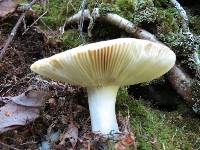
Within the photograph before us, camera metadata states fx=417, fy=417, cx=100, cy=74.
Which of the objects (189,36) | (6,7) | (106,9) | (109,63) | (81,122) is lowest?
(81,122)

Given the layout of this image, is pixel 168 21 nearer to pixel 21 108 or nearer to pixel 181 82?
pixel 181 82

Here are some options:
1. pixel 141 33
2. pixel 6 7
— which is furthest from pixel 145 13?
pixel 6 7

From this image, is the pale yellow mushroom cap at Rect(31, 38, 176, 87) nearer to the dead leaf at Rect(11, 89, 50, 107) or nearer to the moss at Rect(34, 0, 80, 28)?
the dead leaf at Rect(11, 89, 50, 107)

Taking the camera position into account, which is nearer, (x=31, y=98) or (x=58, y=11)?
(x=31, y=98)

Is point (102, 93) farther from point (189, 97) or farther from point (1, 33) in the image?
point (1, 33)

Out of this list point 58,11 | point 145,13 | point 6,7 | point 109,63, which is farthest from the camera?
point 58,11

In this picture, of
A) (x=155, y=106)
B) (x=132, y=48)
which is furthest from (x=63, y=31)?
(x=132, y=48)

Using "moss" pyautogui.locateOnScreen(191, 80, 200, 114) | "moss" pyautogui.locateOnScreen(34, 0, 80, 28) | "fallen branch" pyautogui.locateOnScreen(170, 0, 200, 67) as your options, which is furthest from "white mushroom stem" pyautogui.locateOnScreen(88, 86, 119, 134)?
"moss" pyautogui.locateOnScreen(34, 0, 80, 28)
